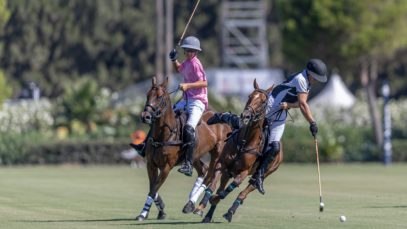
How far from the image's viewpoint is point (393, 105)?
50.0 metres

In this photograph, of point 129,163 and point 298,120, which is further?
point 298,120

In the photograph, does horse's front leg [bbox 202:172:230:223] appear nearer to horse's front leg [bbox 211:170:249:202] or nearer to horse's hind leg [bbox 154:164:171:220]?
horse's front leg [bbox 211:170:249:202]

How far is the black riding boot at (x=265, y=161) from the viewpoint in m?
16.8

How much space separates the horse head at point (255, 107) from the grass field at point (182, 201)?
1477 millimetres

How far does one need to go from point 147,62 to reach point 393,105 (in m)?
26.0

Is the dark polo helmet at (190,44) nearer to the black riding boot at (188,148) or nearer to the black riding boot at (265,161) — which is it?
the black riding boot at (188,148)

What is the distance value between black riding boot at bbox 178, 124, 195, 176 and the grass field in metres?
0.72

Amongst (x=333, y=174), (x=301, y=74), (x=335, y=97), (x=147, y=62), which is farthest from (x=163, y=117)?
(x=147, y=62)

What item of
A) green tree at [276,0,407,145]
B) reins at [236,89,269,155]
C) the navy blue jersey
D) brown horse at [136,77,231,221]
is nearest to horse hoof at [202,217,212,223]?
brown horse at [136,77,231,221]

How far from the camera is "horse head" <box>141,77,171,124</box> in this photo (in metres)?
16.4

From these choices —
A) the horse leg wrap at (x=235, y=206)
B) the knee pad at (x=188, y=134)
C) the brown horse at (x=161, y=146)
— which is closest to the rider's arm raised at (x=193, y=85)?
the brown horse at (x=161, y=146)

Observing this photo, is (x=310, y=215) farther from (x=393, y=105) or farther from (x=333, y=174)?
(x=393, y=105)

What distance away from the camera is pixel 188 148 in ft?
57.5

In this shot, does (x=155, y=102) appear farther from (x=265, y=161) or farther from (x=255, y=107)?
(x=265, y=161)
